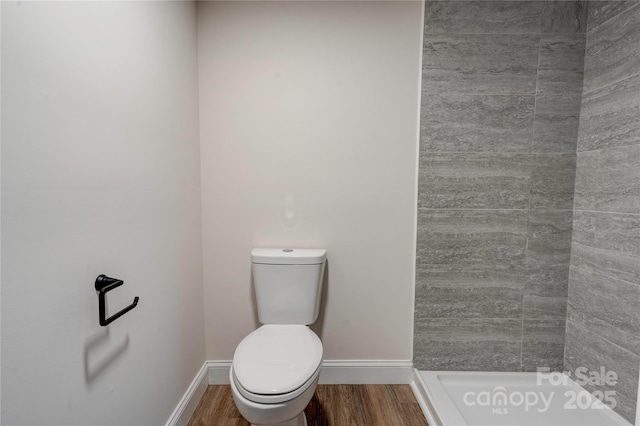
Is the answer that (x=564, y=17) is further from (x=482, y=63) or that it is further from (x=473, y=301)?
(x=473, y=301)

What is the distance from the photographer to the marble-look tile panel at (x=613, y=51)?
51.0 inches

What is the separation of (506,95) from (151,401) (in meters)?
2.21

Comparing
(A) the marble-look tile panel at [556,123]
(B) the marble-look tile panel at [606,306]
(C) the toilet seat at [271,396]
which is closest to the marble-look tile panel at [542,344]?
(B) the marble-look tile panel at [606,306]

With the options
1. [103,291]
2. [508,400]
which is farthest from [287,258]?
[508,400]

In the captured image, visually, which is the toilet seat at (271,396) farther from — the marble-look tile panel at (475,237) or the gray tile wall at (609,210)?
the gray tile wall at (609,210)

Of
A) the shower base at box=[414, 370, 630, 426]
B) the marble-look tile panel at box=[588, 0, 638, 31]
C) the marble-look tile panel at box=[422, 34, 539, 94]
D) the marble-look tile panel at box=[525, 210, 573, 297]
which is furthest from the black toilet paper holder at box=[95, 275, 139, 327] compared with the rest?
the marble-look tile panel at box=[588, 0, 638, 31]

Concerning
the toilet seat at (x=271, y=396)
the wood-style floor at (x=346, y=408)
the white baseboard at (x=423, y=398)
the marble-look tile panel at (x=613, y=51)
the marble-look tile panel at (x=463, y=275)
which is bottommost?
the wood-style floor at (x=346, y=408)

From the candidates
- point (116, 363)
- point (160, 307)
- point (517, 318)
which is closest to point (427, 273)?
point (517, 318)

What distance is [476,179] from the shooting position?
1616 millimetres

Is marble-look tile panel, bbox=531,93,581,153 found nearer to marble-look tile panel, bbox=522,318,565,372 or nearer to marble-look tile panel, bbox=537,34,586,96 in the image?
marble-look tile panel, bbox=537,34,586,96

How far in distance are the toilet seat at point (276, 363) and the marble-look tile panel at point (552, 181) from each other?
142 cm

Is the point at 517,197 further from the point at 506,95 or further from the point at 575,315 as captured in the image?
the point at 575,315

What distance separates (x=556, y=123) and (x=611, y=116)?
8.6 inches

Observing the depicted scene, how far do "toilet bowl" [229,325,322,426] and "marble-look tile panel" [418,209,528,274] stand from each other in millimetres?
849
